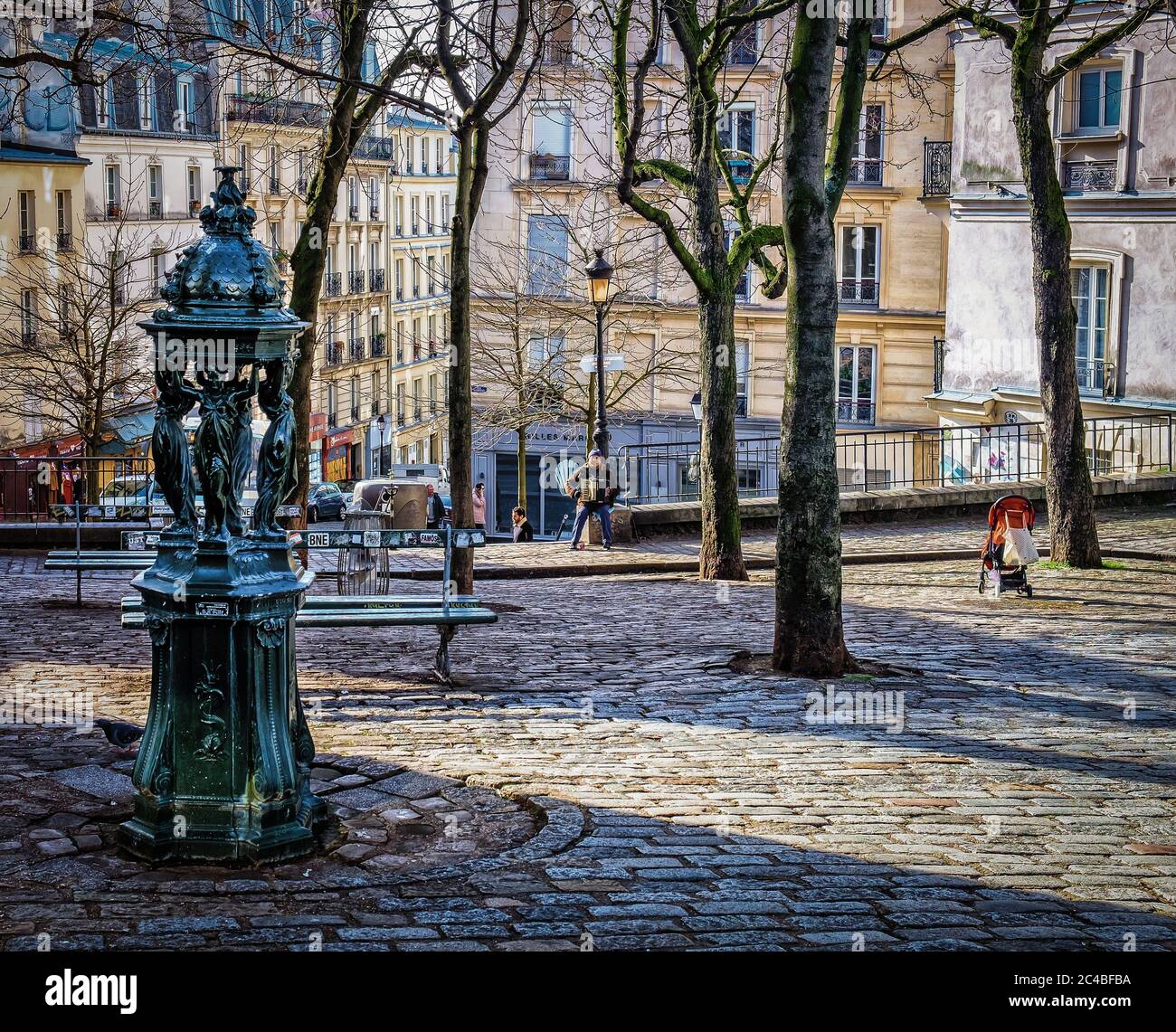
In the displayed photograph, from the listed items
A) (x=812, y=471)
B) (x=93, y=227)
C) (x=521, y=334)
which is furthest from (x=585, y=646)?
(x=93, y=227)

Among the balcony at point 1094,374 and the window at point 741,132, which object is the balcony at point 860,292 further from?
the balcony at point 1094,374

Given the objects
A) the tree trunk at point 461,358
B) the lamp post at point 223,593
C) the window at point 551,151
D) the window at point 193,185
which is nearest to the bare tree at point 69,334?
the window at point 193,185

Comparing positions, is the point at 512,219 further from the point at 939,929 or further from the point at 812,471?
the point at 939,929

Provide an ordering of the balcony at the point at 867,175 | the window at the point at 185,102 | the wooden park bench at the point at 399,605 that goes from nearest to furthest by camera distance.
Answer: the wooden park bench at the point at 399,605 → the balcony at the point at 867,175 → the window at the point at 185,102

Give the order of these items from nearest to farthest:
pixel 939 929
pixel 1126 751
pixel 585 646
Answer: pixel 939 929 → pixel 1126 751 → pixel 585 646

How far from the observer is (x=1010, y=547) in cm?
1652

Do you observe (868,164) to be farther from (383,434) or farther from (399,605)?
(399,605)

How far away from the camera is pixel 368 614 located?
10828mm

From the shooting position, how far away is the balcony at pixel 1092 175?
3072 centimetres

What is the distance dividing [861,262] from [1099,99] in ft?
46.7

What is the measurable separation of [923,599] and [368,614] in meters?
8.00

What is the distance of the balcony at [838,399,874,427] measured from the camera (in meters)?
45.8

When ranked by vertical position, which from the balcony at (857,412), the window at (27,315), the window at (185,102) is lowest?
the balcony at (857,412)

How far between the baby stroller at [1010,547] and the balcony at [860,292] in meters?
29.3
